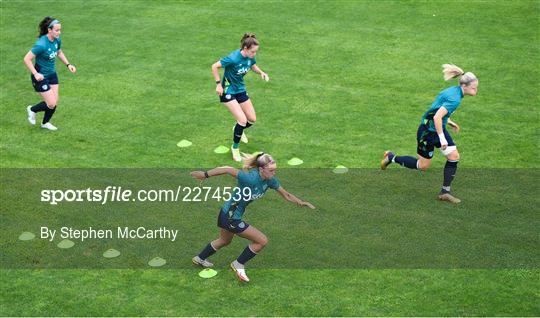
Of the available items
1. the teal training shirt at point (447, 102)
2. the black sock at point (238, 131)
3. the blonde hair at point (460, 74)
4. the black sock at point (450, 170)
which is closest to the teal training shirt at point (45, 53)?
the black sock at point (238, 131)

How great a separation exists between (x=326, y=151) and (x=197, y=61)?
5.81 m

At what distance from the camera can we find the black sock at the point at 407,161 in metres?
15.7

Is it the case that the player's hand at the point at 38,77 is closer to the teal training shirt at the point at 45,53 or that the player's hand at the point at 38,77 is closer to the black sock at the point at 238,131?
the teal training shirt at the point at 45,53

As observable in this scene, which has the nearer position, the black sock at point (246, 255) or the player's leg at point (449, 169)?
the black sock at point (246, 255)

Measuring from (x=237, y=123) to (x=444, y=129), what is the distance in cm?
417

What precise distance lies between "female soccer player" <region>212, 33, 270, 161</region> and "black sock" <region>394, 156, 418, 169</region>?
311 centimetres

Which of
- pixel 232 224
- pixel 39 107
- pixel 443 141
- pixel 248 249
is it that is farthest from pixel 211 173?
pixel 39 107

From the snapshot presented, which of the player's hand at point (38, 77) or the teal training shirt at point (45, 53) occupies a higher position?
the teal training shirt at point (45, 53)

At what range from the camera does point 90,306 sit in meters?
12.3

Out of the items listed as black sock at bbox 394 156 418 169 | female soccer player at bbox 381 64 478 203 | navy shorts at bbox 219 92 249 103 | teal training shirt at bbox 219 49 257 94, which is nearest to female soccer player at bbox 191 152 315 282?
female soccer player at bbox 381 64 478 203

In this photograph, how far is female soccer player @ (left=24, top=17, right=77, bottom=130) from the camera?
1750 cm

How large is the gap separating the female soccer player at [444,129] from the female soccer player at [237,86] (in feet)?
10.4

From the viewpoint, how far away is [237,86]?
55.7 ft

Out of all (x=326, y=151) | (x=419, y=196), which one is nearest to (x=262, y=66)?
(x=326, y=151)
